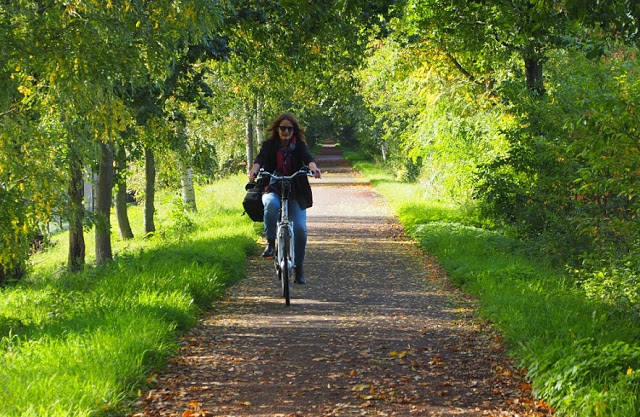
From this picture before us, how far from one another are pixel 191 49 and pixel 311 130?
55155 mm

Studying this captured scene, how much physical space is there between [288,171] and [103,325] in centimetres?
301

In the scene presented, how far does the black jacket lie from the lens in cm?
906

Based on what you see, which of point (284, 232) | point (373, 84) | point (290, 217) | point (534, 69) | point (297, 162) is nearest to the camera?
point (284, 232)

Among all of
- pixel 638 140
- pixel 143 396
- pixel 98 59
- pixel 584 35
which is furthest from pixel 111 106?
pixel 584 35

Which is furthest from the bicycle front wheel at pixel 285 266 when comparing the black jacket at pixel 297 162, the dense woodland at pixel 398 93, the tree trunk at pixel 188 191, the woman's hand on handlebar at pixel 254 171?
the tree trunk at pixel 188 191

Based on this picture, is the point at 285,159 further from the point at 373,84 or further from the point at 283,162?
the point at 373,84

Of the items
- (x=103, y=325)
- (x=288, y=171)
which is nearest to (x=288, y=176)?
(x=288, y=171)

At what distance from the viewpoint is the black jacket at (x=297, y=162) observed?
9.06 m

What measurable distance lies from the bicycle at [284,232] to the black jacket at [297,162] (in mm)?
117

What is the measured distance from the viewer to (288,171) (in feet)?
30.0

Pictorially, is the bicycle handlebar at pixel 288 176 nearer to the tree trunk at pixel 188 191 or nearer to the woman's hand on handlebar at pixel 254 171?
the woman's hand on handlebar at pixel 254 171

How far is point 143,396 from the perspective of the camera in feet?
18.0

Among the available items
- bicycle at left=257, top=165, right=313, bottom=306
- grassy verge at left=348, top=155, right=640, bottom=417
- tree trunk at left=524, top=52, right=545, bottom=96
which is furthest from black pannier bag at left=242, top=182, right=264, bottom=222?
tree trunk at left=524, top=52, right=545, bottom=96

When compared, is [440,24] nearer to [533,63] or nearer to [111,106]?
[533,63]
